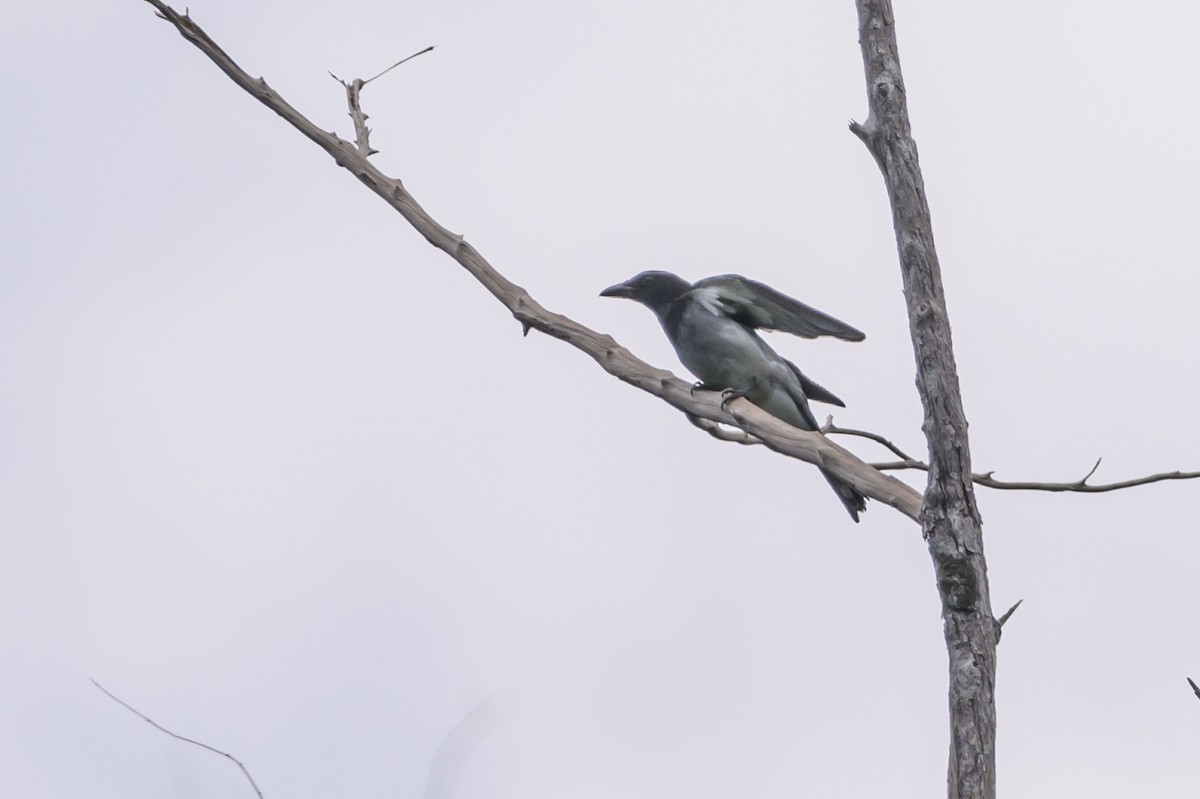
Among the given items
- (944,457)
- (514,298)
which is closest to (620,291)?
(514,298)

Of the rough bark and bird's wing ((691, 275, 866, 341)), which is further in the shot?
bird's wing ((691, 275, 866, 341))

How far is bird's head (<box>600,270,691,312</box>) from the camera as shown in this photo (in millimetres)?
6855

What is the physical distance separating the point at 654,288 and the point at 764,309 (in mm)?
921

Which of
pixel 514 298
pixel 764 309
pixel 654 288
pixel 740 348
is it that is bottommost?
pixel 514 298

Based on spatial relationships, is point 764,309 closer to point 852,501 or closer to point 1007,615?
point 852,501

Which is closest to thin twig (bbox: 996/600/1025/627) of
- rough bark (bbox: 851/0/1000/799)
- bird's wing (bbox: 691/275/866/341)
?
rough bark (bbox: 851/0/1000/799)

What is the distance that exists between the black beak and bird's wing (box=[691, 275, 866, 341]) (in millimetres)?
594

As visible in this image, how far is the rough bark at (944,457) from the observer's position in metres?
3.61

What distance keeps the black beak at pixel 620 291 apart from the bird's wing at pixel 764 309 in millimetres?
594

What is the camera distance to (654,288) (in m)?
6.92

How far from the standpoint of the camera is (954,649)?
12.1 feet

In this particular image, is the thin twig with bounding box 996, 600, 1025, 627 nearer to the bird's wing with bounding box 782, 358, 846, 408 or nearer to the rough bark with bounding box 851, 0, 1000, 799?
the rough bark with bounding box 851, 0, 1000, 799

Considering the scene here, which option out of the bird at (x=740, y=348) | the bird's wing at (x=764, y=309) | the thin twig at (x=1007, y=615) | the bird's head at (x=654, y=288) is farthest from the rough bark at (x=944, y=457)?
the bird's head at (x=654, y=288)

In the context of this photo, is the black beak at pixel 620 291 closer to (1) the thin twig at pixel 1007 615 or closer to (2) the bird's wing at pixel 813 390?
(2) the bird's wing at pixel 813 390
